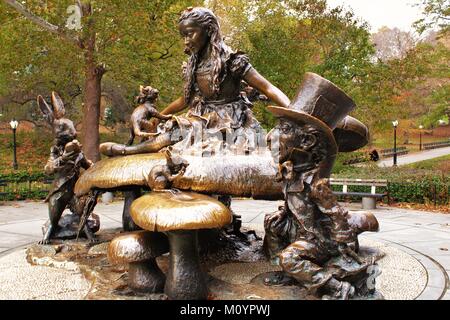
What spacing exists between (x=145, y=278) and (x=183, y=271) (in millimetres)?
412

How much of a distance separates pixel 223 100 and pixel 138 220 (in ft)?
7.16

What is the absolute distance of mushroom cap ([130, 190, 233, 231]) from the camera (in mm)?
3535

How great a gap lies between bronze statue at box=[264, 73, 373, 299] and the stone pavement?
0.89 m

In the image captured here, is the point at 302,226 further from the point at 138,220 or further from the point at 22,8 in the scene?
the point at 22,8

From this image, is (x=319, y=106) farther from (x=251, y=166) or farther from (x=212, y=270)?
(x=212, y=270)

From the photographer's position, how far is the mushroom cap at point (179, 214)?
3535mm

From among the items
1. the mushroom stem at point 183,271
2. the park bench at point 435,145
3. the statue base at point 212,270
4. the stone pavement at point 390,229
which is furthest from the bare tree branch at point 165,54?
Answer: the park bench at point 435,145

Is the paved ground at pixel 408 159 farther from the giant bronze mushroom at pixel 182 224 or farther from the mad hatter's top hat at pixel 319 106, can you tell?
the giant bronze mushroom at pixel 182 224

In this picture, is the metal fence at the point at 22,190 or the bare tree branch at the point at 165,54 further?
the bare tree branch at the point at 165,54

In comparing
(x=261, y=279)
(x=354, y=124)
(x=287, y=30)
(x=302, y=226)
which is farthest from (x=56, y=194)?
(x=287, y=30)

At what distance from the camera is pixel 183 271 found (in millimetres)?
3838

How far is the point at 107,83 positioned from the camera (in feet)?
70.4

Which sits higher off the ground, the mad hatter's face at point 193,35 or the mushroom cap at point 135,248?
the mad hatter's face at point 193,35

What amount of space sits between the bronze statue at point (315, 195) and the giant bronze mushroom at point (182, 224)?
2.36 ft
